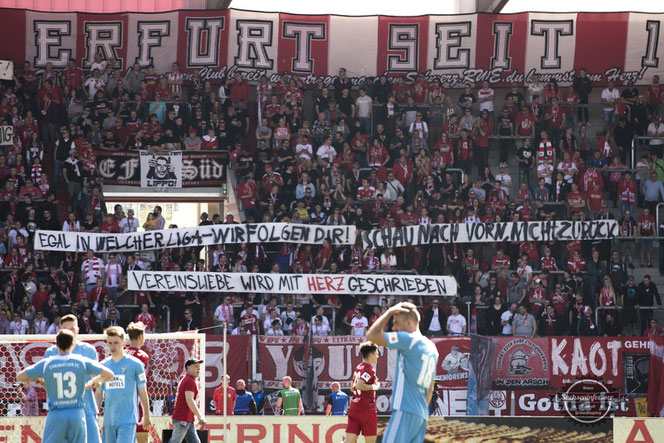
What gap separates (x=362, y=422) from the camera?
12977mm

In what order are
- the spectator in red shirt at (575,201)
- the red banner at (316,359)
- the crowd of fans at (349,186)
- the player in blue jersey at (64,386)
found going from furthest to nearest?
the spectator in red shirt at (575,201) < the crowd of fans at (349,186) < the red banner at (316,359) < the player in blue jersey at (64,386)

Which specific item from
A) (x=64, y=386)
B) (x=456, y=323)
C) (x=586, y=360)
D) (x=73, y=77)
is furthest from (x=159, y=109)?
(x=64, y=386)

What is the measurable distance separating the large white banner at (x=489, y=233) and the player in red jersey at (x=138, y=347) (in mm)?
13465


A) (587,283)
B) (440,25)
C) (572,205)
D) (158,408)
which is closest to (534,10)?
(440,25)

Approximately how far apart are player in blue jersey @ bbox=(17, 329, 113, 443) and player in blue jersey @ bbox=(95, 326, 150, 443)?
138 cm

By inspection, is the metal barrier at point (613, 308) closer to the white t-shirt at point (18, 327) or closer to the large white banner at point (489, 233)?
the large white banner at point (489, 233)

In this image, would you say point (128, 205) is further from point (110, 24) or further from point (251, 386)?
point (251, 386)

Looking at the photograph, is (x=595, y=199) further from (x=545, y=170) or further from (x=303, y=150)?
(x=303, y=150)

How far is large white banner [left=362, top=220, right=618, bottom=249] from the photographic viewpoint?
25.1m

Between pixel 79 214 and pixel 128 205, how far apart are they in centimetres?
1168

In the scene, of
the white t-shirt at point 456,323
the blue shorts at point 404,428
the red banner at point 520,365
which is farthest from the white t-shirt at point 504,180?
the blue shorts at point 404,428

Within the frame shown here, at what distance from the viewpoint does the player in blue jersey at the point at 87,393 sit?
403 inches

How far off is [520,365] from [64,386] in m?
13.8

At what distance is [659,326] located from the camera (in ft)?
83.0
